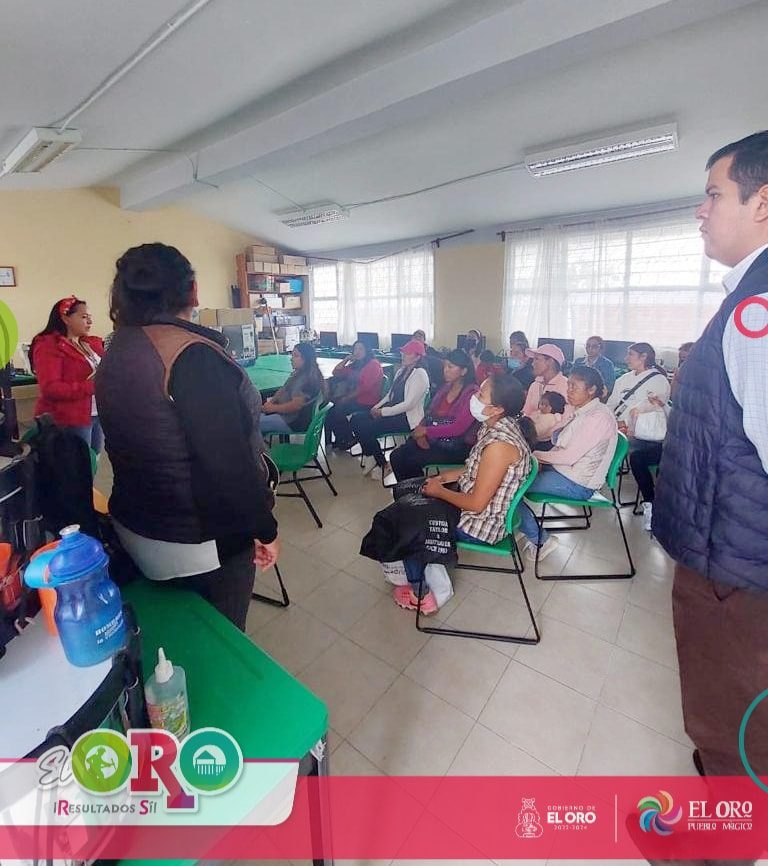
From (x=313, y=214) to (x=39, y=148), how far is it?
3020 mm

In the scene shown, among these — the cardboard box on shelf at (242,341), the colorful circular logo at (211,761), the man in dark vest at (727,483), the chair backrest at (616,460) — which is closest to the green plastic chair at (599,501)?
the chair backrest at (616,460)

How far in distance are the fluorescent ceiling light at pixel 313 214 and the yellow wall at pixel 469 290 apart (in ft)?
5.58

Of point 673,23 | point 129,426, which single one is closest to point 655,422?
Answer: point 673,23

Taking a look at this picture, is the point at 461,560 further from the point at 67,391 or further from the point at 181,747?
the point at 67,391

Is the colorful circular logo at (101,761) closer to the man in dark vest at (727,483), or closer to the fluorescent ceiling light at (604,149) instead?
the man in dark vest at (727,483)

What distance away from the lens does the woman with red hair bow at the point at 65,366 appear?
2.62 m

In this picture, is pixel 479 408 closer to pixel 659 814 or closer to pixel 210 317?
pixel 659 814

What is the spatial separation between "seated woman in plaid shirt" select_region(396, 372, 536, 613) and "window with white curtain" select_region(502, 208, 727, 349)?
4.18m

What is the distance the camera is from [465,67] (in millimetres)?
2541

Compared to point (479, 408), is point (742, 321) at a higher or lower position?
higher

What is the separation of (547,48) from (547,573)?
2.76 metres

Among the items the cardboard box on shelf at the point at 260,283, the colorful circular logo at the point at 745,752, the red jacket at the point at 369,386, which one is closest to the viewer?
the colorful circular logo at the point at 745,752

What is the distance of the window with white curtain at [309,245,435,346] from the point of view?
727 centimetres

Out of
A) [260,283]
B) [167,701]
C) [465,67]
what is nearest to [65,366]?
[167,701]
